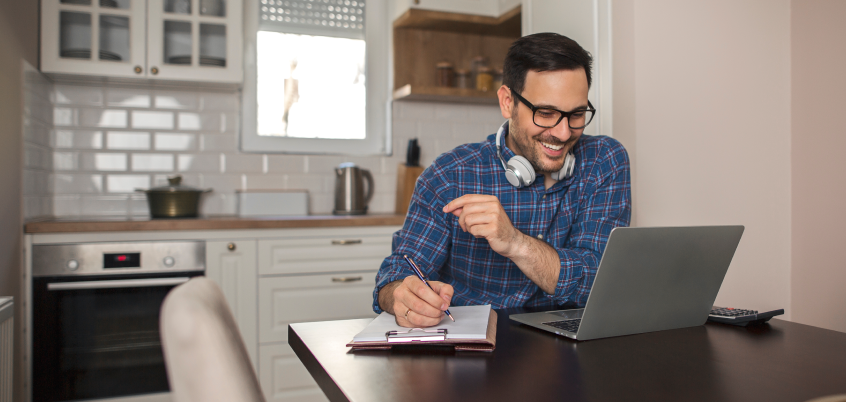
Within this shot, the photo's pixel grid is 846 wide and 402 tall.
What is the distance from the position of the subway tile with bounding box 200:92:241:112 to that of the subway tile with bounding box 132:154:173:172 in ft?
1.08

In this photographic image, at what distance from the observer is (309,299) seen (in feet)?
8.52

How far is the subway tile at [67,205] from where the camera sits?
279 centimetres

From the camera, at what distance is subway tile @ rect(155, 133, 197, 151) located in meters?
2.94

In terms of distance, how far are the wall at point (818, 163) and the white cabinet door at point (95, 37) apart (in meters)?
A: 2.74

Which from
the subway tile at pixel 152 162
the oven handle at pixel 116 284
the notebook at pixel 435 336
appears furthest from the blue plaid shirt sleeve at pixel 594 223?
the subway tile at pixel 152 162

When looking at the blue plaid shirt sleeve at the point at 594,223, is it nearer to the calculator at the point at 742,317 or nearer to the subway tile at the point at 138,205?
the calculator at the point at 742,317

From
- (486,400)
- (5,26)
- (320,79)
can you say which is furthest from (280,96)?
(486,400)

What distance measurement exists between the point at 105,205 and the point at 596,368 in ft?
9.12

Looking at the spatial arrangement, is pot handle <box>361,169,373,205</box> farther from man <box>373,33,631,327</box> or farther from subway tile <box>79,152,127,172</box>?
man <box>373,33,631,327</box>

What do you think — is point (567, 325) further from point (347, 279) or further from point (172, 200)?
point (172, 200)

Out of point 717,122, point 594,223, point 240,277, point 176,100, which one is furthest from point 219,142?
point 717,122

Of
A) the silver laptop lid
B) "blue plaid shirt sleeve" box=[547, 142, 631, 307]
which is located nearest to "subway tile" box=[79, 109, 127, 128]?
"blue plaid shirt sleeve" box=[547, 142, 631, 307]

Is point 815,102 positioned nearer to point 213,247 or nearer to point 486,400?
point 486,400

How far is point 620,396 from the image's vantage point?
672 millimetres
